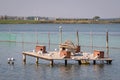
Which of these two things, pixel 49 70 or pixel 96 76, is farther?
pixel 49 70

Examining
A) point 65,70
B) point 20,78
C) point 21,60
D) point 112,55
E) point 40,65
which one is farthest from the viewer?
point 112,55

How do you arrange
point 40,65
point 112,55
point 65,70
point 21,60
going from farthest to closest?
point 112,55 < point 21,60 < point 40,65 < point 65,70

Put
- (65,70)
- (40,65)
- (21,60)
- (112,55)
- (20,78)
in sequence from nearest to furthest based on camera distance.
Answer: (20,78)
(65,70)
(40,65)
(21,60)
(112,55)

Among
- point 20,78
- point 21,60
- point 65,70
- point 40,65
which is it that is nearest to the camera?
point 20,78

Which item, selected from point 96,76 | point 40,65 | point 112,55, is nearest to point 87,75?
point 96,76

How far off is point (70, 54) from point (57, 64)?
2571mm

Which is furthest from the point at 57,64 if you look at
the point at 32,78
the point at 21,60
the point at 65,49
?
the point at 32,78

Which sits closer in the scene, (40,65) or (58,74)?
(58,74)

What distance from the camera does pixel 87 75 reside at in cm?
4316

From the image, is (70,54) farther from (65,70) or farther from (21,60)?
(21,60)

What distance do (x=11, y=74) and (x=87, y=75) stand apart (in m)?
6.90

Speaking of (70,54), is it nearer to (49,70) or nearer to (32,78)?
(49,70)

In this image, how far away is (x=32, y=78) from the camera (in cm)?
4141

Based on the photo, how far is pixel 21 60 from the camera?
54.1 meters
